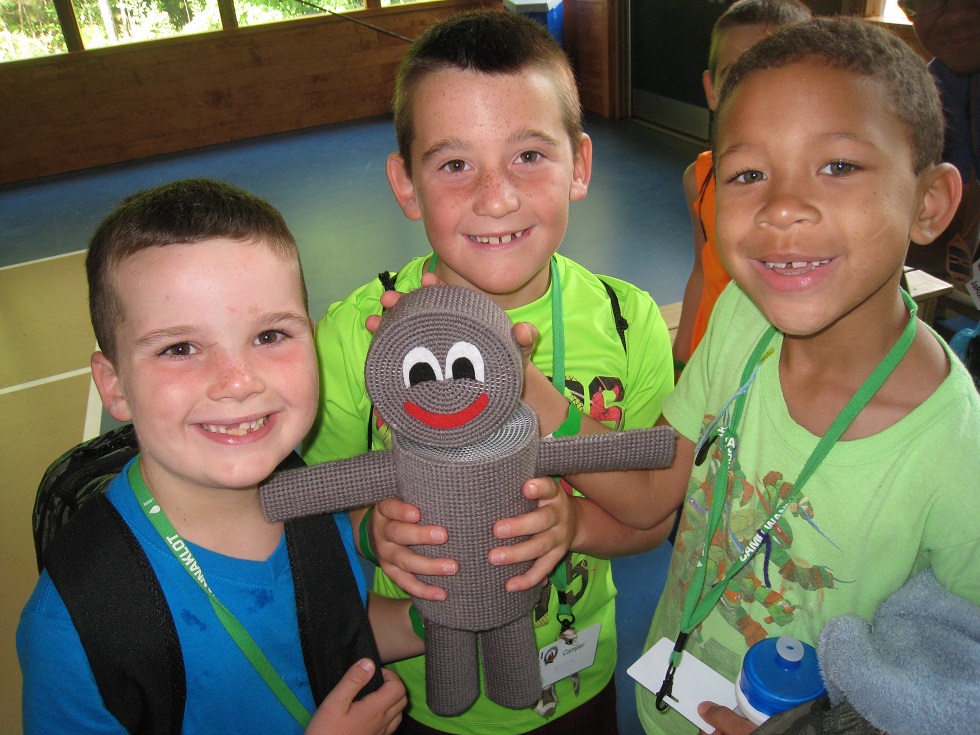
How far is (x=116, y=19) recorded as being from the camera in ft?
23.6

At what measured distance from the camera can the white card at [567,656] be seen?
44.2 inches

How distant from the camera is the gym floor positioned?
2430 mm

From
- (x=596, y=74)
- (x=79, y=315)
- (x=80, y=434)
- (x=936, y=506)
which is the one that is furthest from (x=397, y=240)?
(x=936, y=506)

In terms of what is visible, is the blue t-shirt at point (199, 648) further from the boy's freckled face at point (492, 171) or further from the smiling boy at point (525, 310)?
the boy's freckled face at point (492, 171)

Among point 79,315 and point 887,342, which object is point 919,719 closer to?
point 887,342

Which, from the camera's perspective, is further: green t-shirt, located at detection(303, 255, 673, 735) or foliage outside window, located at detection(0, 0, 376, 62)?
foliage outside window, located at detection(0, 0, 376, 62)

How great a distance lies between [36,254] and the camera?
17.3 ft

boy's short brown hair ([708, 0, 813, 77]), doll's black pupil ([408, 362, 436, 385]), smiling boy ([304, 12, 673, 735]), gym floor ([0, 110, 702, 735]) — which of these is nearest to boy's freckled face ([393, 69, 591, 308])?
smiling boy ([304, 12, 673, 735])

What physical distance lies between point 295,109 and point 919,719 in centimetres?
819

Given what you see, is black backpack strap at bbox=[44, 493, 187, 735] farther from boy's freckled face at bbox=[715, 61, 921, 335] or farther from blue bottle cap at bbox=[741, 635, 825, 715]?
boy's freckled face at bbox=[715, 61, 921, 335]

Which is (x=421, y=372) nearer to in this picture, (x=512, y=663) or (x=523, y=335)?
(x=523, y=335)

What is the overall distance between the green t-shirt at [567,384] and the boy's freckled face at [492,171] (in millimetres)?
135

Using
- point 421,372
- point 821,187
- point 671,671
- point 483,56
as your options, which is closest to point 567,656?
point 671,671

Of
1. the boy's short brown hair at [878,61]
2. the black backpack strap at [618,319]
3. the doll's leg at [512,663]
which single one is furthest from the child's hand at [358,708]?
the boy's short brown hair at [878,61]
